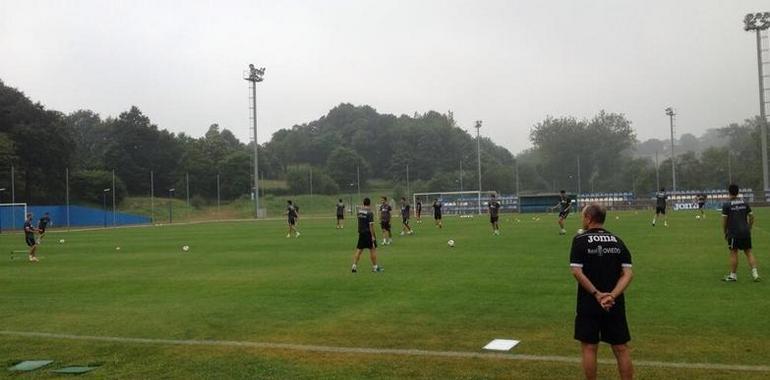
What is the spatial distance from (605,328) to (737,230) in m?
8.90

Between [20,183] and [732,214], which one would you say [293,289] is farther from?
[20,183]

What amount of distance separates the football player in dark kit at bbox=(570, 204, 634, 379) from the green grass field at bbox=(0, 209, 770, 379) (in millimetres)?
1104

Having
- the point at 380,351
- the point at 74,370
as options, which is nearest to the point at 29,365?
the point at 74,370

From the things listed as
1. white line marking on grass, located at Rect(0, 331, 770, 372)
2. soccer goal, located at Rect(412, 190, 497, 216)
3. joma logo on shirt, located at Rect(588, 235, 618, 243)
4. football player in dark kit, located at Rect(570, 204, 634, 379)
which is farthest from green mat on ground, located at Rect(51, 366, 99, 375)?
soccer goal, located at Rect(412, 190, 497, 216)

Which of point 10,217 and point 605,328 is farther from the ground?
point 10,217

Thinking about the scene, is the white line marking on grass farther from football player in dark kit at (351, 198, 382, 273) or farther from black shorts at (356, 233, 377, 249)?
black shorts at (356, 233, 377, 249)

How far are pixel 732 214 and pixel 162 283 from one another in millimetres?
12835

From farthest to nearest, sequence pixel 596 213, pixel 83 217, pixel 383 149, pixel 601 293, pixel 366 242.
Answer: pixel 383 149 → pixel 83 217 → pixel 366 242 → pixel 596 213 → pixel 601 293

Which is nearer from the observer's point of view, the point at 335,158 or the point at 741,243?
the point at 741,243

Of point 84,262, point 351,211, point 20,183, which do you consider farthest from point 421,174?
point 84,262

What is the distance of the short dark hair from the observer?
6.26 metres

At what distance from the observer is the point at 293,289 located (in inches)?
553

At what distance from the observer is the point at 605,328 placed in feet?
20.1

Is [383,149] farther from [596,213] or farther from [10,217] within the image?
[596,213]
